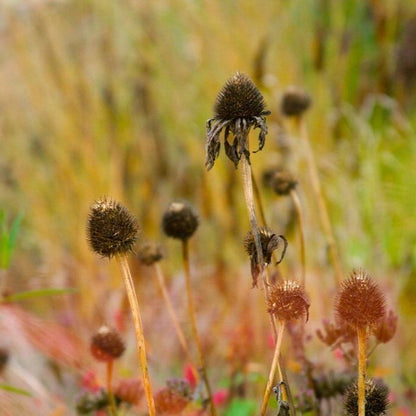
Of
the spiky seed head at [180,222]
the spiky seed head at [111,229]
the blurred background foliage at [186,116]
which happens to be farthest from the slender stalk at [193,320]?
the blurred background foliage at [186,116]

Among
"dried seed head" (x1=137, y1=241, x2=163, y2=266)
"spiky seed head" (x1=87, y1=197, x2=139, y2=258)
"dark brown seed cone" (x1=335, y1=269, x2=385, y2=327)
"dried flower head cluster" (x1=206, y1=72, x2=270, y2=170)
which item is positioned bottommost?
"dark brown seed cone" (x1=335, y1=269, x2=385, y2=327)

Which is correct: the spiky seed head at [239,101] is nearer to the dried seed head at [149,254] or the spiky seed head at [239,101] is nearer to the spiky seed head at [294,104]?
the dried seed head at [149,254]

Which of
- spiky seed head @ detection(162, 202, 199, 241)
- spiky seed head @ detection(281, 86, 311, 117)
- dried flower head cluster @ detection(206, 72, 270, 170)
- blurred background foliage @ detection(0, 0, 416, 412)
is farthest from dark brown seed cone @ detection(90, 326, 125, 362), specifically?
blurred background foliage @ detection(0, 0, 416, 412)

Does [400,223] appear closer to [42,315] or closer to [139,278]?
[139,278]

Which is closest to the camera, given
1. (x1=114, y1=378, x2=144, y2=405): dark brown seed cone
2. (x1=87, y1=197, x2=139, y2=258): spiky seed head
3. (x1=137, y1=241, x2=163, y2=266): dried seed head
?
(x1=87, y1=197, x2=139, y2=258): spiky seed head

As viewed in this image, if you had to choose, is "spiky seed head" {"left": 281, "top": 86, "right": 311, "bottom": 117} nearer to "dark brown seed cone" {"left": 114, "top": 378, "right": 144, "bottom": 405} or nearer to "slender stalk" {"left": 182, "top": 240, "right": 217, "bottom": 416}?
"slender stalk" {"left": 182, "top": 240, "right": 217, "bottom": 416}

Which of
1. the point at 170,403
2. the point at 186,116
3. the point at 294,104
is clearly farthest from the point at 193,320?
the point at 186,116

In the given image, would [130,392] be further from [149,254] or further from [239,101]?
[239,101]
